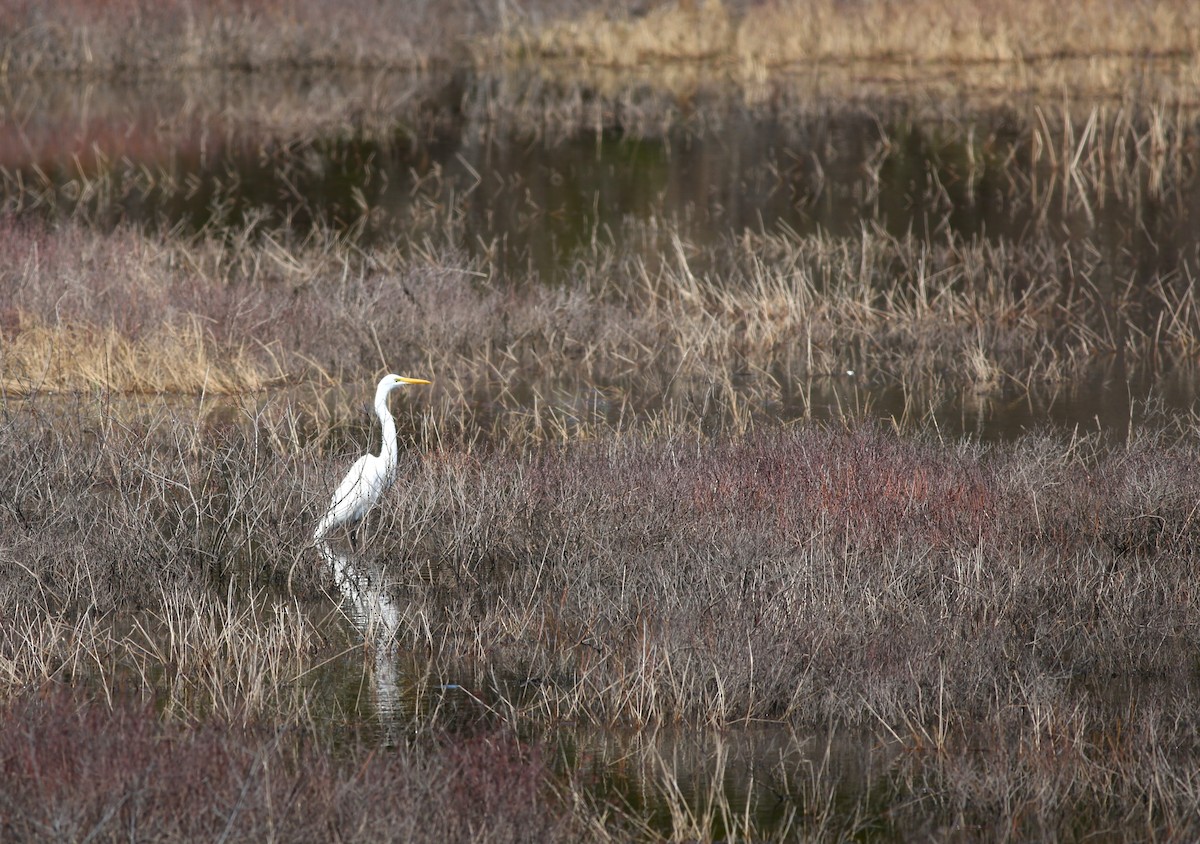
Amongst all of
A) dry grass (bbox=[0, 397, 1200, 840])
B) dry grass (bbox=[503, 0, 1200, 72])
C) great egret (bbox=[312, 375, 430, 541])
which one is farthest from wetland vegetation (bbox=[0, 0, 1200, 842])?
dry grass (bbox=[503, 0, 1200, 72])

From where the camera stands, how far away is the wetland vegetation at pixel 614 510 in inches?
170

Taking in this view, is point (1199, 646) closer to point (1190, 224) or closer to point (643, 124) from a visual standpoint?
point (1190, 224)

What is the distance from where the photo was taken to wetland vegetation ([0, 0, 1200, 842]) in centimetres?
431

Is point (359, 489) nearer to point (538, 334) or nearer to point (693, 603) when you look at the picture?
point (693, 603)

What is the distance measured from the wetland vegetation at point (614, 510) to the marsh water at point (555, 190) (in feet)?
0.26

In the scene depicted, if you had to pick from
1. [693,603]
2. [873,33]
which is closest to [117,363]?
[693,603]

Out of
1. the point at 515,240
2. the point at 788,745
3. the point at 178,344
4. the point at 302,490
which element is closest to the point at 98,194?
the point at 515,240

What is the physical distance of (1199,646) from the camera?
5.39 metres

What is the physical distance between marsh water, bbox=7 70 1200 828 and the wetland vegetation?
0.08 meters

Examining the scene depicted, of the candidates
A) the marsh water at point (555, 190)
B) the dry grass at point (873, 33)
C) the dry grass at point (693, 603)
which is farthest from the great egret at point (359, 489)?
the dry grass at point (873, 33)

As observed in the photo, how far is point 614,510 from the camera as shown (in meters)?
6.43

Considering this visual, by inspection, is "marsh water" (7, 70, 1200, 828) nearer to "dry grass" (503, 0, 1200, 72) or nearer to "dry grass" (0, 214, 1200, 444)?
"dry grass" (0, 214, 1200, 444)

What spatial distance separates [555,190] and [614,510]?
446 inches

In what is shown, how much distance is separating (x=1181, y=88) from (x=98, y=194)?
13.9 meters
